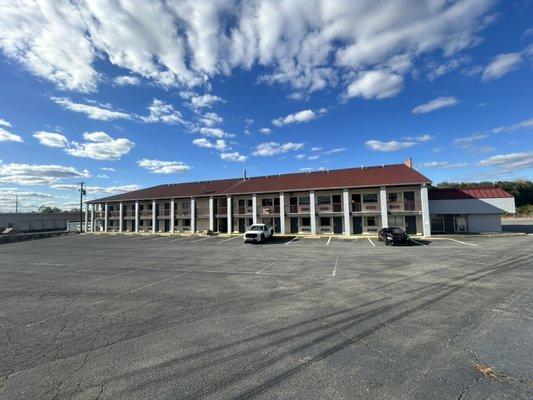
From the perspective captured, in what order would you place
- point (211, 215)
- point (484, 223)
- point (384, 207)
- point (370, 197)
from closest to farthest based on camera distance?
point (384, 207), point (484, 223), point (370, 197), point (211, 215)

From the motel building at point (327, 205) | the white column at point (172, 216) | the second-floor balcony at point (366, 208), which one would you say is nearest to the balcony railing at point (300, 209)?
the motel building at point (327, 205)

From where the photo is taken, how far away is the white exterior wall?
100.0ft

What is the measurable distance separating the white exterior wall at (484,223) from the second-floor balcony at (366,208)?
33.4 feet

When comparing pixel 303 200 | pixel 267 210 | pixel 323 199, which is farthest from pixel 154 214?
pixel 323 199

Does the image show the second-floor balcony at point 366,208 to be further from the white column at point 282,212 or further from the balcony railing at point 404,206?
the white column at point 282,212

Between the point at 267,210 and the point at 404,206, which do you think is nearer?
the point at 404,206

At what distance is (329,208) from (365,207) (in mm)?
3990

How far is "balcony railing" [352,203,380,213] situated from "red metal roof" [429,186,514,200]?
6.95 m

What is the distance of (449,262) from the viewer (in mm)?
14594

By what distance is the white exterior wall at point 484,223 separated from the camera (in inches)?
1200

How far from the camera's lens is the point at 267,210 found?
36.4m

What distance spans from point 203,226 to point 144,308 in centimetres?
3386

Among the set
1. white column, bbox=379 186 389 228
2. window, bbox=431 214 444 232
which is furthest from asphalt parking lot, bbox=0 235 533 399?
window, bbox=431 214 444 232

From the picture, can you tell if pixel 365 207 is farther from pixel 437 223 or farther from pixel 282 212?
pixel 282 212
